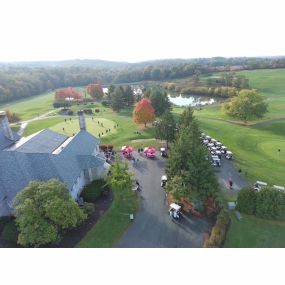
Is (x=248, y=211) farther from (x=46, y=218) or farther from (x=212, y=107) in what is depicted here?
(x=212, y=107)

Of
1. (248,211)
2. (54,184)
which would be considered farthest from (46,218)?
(248,211)

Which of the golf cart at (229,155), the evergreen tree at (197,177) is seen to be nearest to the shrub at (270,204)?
the evergreen tree at (197,177)

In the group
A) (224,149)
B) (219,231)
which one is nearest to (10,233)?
(219,231)

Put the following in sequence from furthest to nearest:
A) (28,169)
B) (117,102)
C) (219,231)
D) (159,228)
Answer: (117,102)
(28,169)
(159,228)
(219,231)

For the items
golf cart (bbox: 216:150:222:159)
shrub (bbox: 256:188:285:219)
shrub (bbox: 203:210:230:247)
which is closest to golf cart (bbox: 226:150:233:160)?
golf cart (bbox: 216:150:222:159)

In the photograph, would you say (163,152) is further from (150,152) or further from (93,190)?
(93,190)

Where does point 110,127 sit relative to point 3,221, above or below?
below
